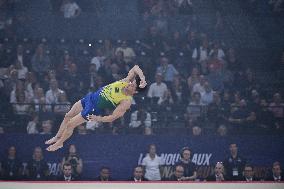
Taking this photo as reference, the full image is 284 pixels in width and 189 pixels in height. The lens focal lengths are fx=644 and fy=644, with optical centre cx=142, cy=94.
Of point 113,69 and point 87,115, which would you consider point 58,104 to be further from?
point 87,115

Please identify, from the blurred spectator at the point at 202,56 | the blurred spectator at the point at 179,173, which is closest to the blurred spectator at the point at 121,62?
the blurred spectator at the point at 202,56

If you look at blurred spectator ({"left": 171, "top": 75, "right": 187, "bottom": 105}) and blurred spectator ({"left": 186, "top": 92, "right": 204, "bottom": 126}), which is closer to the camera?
blurred spectator ({"left": 186, "top": 92, "right": 204, "bottom": 126})

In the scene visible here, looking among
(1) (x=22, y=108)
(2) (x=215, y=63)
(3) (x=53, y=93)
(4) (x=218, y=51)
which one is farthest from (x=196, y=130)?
(1) (x=22, y=108)

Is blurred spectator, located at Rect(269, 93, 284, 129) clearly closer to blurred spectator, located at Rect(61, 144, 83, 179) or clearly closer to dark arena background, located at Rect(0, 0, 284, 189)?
dark arena background, located at Rect(0, 0, 284, 189)

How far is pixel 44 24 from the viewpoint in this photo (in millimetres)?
15398

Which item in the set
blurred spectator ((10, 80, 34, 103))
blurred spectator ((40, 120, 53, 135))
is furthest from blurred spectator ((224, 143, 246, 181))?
blurred spectator ((10, 80, 34, 103))

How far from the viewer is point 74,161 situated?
12.4m

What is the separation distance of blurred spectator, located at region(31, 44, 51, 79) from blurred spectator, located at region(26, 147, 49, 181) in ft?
8.20

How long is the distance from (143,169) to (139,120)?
117 centimetres

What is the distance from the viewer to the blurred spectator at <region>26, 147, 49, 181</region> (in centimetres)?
1229

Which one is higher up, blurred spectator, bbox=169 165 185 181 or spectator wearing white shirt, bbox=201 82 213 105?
spectator wearing white shirt, bbox=201 82 213 105

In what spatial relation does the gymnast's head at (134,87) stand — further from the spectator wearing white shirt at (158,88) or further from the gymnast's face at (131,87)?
the spectator wearing white shirt at (158,88)

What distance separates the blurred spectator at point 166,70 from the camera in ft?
47.3

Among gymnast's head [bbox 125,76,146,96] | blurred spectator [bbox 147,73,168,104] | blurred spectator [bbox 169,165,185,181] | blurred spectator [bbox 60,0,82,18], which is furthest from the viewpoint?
blurred spectator [bbox 60,0,82,18]
